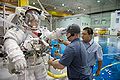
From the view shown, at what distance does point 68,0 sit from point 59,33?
50.4 feet

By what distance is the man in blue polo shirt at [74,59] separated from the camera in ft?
6.51

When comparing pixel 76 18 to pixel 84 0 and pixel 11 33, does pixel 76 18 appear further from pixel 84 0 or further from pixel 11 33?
pixel 11 33

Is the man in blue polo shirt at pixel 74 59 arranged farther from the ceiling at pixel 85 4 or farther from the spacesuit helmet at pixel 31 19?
the ceiling at pixel 85 4

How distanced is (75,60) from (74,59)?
0.07 feet

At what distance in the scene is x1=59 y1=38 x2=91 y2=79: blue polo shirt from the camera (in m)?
1.98

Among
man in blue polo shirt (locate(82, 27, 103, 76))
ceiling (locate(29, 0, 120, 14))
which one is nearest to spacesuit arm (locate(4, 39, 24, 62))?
man in blue polo shirt (locate(82, 27, 103, 76))

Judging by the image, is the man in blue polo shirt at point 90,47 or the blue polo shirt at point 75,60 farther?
the man in blue polo shirt at point 90,47

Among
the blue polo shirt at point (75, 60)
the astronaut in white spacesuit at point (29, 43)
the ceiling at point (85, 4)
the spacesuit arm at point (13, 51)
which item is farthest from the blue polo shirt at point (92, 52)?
the ceiling at point (85, 4)

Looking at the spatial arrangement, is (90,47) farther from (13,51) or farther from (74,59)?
(13,51)

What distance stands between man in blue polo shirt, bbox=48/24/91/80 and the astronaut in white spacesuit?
27cm

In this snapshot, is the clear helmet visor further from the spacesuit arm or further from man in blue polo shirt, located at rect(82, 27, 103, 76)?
man in blue polo shirt, located at rect(82, 27, 103, 76)

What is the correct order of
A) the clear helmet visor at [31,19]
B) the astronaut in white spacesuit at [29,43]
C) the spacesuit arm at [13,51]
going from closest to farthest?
the spacesuit arm at [13,51]
the astronaut in white spacesuit at [29,43]
the clear helmet visor at [31,19]

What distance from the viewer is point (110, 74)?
4848 mm

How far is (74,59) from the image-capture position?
204 cm
